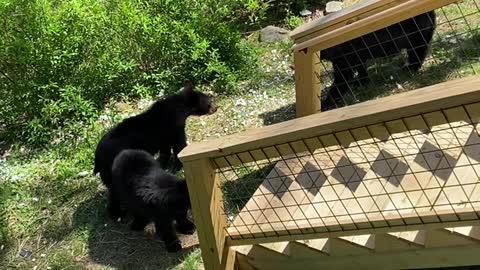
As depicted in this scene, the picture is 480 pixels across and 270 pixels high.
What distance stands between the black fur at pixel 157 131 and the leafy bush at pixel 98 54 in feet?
3.36

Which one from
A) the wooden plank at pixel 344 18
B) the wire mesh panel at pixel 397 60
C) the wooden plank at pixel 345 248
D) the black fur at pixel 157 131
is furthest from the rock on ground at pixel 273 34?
the wooden plank at pixel 345 248

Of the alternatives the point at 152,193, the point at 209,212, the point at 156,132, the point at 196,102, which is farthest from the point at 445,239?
the point at 196,102

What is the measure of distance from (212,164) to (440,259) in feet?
4.47

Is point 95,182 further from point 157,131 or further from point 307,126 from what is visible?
point 307,126

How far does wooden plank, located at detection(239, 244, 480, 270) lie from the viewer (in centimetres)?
360

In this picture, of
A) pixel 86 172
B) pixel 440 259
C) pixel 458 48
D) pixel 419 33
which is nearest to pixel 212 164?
pixel 440 259

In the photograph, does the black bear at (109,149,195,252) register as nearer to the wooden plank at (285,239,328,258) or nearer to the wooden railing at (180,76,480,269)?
the wooden railing at (180,76,480,269)

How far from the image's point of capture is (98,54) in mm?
6695

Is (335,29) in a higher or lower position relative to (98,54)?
lower

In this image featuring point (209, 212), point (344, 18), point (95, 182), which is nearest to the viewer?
point (209, 212)

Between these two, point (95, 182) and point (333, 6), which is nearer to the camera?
point (95, 182)

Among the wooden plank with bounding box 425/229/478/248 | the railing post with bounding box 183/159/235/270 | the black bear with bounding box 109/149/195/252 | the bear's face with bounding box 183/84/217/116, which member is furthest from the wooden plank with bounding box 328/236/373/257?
the bear's face with bounding box 183/84/217/116

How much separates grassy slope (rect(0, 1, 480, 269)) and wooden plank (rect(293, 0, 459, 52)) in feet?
5.71

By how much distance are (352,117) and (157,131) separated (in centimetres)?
279
